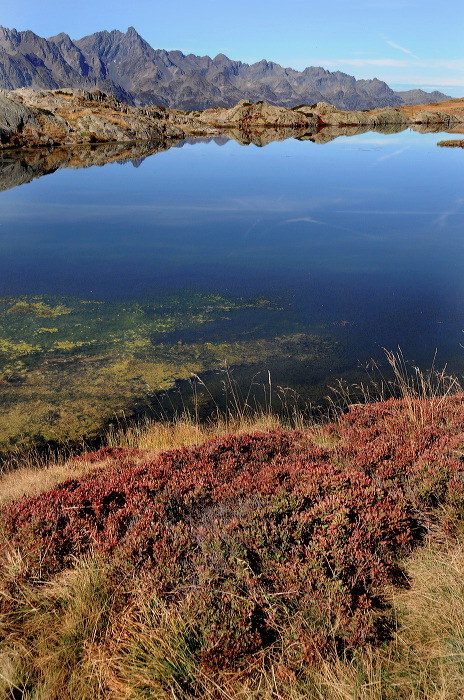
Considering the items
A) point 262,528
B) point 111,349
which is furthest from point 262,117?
point 262,528

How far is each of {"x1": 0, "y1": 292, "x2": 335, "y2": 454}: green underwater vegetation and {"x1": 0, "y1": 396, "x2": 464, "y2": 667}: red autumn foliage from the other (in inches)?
164

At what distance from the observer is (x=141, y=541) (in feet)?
15.7

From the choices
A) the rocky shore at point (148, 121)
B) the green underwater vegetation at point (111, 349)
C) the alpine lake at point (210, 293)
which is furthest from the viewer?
the rocky shore at point (148, 121)

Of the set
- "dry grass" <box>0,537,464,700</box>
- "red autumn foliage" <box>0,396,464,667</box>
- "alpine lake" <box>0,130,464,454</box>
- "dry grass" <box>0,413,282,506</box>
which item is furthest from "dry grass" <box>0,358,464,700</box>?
"alpine lake" <box>0,130,464,454</box>

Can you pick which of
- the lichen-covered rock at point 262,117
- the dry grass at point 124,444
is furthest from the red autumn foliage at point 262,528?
the lichen-covered rock at point 262,117

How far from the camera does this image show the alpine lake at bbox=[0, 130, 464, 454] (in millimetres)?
11891

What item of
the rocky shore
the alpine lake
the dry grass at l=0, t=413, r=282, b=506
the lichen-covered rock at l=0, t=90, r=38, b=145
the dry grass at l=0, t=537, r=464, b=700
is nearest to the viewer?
the dry grass at l=0, t=537, r=464, b=700

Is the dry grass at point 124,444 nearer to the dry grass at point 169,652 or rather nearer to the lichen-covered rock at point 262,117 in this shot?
the dry grass at point 169,652

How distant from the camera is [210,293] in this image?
1867 centimetres

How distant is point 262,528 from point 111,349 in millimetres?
10077

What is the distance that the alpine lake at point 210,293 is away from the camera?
11.9m

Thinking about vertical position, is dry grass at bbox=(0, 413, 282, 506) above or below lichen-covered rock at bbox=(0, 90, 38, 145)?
below

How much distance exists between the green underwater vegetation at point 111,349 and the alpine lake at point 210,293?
0.06m

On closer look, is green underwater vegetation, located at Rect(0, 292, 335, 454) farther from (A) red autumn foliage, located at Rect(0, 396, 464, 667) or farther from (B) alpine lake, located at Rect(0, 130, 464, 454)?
A: (A) red autumn foliage, located at Rect(0, 396, 464, 667)
